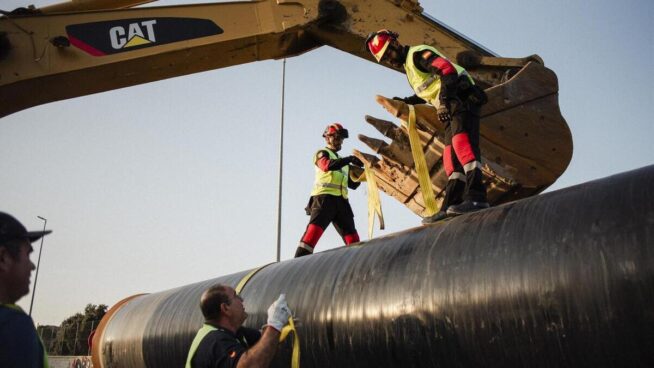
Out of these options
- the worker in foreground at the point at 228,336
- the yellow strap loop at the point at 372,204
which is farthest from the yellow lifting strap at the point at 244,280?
the worker in foreground at the point at 228,336

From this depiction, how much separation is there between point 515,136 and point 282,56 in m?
2.80

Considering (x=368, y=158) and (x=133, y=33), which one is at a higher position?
(x=133, y=33)

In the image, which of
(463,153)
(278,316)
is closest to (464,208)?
(463,153)

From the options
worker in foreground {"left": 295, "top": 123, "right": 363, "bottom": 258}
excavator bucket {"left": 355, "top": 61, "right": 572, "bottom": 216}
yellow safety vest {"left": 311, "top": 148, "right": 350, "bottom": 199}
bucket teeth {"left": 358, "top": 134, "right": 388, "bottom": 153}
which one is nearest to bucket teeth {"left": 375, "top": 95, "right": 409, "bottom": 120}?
excavator bucket {"left": 355, "top": 61, "right": 572, "bottom": 216}

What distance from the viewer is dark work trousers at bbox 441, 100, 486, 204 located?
4671 millimetres

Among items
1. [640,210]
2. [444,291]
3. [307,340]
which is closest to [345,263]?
[307,340]

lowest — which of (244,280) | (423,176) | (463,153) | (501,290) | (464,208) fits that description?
(501,290)

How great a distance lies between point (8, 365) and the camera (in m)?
2.01

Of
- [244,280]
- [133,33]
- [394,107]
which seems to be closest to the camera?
[244,280]

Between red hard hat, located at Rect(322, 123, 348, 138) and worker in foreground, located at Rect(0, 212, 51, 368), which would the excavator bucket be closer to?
red hard hat, located at Rect(322, 123, 348, 138)

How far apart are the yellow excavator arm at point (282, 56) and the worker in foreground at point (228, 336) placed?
3.04 m

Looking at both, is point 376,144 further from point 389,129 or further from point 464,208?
point 464,208

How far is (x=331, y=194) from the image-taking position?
23.5ft

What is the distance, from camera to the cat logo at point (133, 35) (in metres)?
6.59
